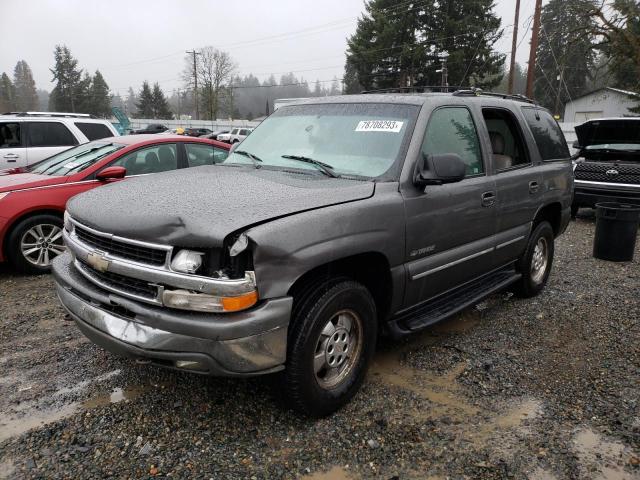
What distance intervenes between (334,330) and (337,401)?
44cm

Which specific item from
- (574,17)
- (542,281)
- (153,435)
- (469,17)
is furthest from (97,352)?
(469,17)

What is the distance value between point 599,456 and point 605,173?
7698mm

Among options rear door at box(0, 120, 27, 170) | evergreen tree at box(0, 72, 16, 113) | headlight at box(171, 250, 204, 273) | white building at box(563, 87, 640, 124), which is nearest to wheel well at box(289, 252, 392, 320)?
headlight at box(171, 250, 204, 273)

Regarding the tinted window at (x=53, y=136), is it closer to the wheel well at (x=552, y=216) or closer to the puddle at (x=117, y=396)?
the puddle at (x=117, y=396)

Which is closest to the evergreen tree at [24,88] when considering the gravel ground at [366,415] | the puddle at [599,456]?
the gravel ground at [366,415]

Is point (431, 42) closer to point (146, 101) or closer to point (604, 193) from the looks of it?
point (604, 193)

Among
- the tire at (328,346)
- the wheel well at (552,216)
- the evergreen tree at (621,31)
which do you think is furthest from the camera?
the evergreen tree at (621,31)

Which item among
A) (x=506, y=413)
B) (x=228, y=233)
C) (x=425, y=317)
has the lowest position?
(x=506, y=413)

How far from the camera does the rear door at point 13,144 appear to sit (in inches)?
326

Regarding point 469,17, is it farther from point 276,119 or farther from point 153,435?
point 153,435

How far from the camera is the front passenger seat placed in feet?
13.7

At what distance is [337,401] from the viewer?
2.95 m

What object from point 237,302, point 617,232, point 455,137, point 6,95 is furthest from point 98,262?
point 6,95

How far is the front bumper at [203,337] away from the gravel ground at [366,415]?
519mm
